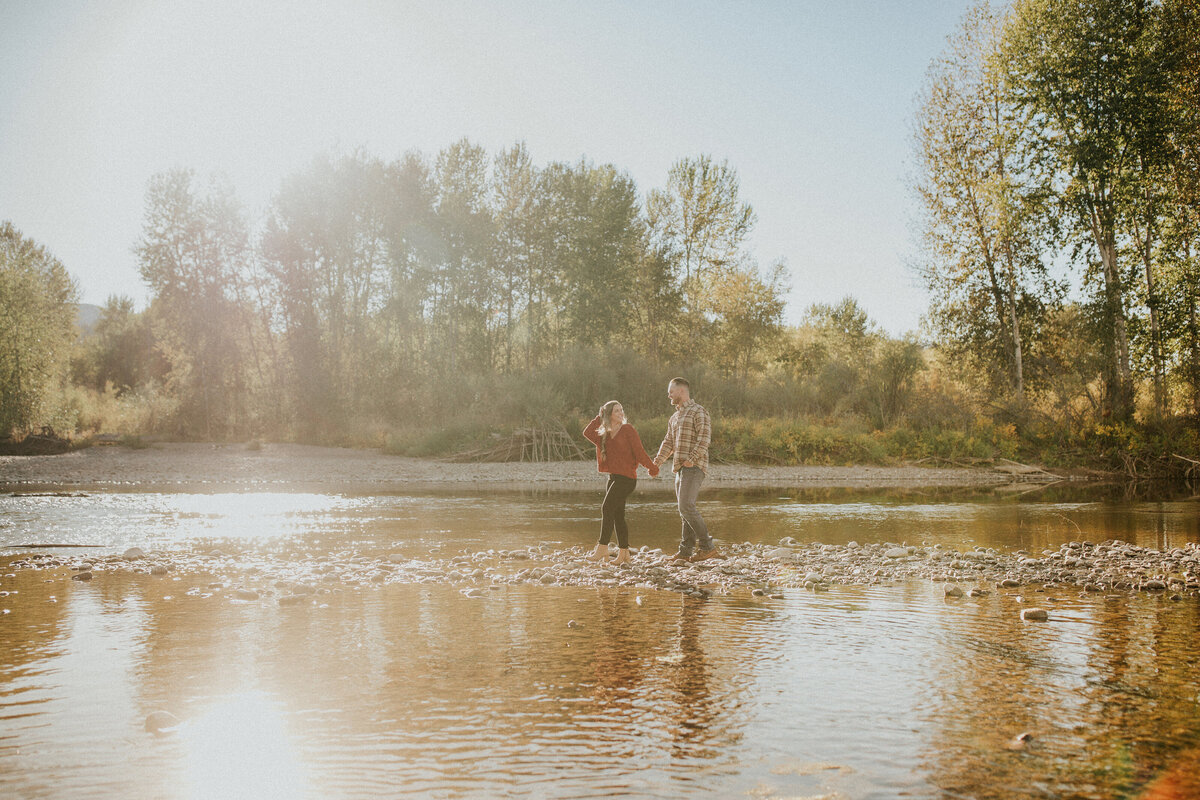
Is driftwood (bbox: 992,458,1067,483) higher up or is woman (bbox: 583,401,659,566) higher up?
woman (bbox: 583,401,659,566)

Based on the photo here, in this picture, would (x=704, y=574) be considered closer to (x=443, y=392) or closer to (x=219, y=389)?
(x=443, y=392)

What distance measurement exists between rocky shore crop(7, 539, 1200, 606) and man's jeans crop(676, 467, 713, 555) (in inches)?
14.9

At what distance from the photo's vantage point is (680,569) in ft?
30.6

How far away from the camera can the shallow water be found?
3.67 m

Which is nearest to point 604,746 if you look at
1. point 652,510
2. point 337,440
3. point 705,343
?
point 652,510

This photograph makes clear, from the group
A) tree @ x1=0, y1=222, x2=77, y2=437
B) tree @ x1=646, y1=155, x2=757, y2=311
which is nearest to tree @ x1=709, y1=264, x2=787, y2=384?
tree @ x1=646, y1=155, x2=757, y2=311

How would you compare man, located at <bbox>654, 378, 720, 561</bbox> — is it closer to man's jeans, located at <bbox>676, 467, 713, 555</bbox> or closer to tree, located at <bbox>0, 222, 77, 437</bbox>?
man's jeans, located at <bbox>676, 467, 713, 555</bbox>

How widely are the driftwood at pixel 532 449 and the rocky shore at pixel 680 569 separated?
18.2 metres

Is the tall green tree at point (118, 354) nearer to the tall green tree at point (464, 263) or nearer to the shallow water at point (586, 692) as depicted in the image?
the tall green tree at point (464, 263)

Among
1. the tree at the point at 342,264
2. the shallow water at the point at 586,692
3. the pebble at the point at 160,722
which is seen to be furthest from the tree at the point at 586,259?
the pebble at the point at 160,722

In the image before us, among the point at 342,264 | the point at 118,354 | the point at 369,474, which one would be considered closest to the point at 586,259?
the point at 342,264

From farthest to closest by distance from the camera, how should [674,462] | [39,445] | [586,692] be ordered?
[39,445], [674,462], [586,692]

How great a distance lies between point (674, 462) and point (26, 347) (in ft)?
110

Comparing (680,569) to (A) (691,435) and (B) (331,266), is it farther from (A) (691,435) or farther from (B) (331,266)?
(B) (331,266)
